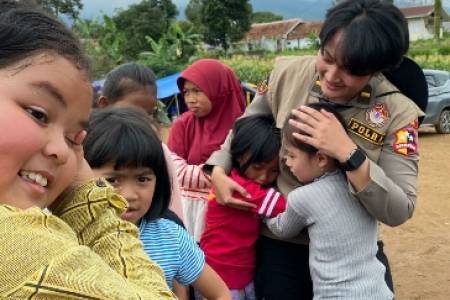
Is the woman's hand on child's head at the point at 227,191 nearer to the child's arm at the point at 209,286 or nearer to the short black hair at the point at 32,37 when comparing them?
the child's arm at the point at 209,286

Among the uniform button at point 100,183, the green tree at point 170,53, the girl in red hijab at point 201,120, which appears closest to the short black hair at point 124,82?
the girl in red hijab at point 201,120

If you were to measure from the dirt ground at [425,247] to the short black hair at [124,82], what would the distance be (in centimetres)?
305

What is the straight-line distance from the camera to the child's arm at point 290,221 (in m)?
2.05

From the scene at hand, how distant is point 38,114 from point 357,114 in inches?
60.1

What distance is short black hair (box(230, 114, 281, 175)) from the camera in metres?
2.26

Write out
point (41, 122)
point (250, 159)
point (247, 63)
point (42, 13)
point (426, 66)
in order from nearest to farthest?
point (41, 122)
point (42, 13)
point (250, 159)
point (426, 66)
point (247, 63)

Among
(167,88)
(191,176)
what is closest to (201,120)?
(191,176)

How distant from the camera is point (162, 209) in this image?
1.89 meters

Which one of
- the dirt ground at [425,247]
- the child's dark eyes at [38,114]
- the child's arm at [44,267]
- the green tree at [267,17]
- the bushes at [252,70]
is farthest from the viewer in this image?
the green tree at [267,17]

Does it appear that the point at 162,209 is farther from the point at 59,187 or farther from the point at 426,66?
the point at 426,66

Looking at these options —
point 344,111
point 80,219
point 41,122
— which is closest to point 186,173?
point 344,111

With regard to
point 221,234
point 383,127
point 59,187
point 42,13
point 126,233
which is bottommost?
point 221,234

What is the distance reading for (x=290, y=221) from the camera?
208cm

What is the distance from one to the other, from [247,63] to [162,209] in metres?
21.0
